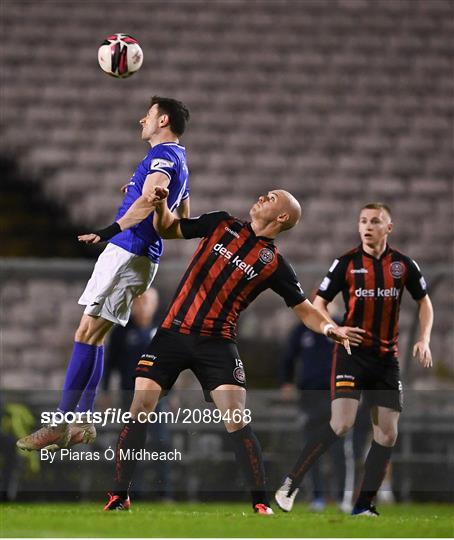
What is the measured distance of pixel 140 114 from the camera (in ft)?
46.1

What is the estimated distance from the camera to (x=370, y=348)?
6910 millimetres

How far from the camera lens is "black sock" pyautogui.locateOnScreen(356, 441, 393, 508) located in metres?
6.79

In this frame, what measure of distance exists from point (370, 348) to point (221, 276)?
1128mm

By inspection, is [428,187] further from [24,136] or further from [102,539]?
[102,539]

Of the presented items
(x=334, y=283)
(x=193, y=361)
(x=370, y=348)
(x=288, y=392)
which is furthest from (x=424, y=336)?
(x=288, y=392)

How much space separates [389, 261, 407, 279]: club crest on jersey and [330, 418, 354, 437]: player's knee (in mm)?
859

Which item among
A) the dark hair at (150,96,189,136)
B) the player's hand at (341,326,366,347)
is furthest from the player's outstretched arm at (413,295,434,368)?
the dark hair at (150,96,189,136)

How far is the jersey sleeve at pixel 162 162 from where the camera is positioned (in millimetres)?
6309

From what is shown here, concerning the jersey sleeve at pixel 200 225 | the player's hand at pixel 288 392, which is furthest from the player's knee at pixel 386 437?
the player's hand at pixel 288 392

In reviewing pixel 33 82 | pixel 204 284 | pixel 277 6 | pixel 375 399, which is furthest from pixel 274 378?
pixel 277 6

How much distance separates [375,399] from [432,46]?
29.6ft

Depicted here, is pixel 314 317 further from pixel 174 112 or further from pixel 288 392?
pixel 288 392

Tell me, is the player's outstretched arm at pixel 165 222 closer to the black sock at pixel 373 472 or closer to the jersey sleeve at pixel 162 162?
the jersey sleeve at pixel 162 162

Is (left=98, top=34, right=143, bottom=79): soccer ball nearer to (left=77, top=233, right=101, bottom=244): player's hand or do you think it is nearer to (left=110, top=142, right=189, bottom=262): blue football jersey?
(left=110, top=142, right=189, bottom=262): blue football jersey
